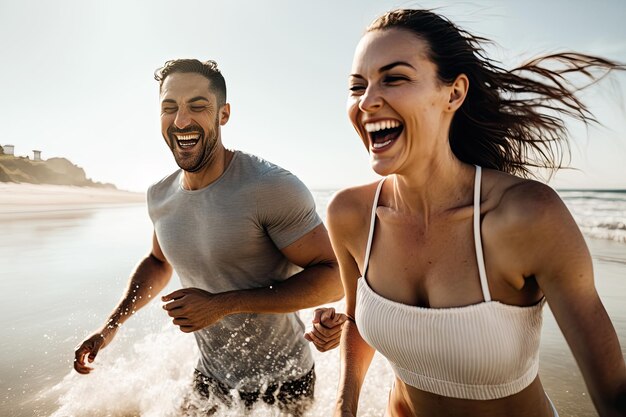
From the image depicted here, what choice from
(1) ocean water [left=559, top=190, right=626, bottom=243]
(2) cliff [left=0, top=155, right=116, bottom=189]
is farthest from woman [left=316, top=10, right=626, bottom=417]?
(2) cliff [left=0, top=155, right=116, bottom=189]

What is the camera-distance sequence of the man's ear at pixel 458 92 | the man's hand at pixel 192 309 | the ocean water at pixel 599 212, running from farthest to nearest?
1. the ocean water at pixel 599 212
2. the man's hand at pixel 192 309
3. the man's ear at pixel 458 92

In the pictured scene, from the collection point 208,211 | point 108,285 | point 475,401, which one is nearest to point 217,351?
point 208,211

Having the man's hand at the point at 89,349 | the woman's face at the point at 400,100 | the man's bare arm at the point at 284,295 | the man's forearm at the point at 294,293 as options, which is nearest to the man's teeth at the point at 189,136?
the man's bare arm at the point at 284,295

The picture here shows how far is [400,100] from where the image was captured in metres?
1.67

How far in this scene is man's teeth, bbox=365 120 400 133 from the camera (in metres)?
1.71

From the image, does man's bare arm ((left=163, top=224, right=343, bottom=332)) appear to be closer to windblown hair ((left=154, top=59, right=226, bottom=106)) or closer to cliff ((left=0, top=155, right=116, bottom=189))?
windblown hair ((left=154, top=59, right=226, bottom=106))

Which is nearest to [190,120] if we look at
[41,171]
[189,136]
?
[189,136]

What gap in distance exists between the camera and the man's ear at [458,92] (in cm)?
178

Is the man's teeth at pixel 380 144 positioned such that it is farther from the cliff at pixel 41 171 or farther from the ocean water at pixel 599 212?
the cliff at pixel 41 171

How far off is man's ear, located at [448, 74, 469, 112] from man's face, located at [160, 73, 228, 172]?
166 cm

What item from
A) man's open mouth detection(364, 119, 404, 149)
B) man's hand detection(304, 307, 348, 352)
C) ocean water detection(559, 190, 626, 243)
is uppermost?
man's open mouth detection(364, 119, 404, 149)

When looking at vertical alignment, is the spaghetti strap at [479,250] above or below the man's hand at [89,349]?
above

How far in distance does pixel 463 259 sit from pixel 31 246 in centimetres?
1123

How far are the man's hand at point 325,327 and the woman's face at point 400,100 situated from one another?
0.77 meters
